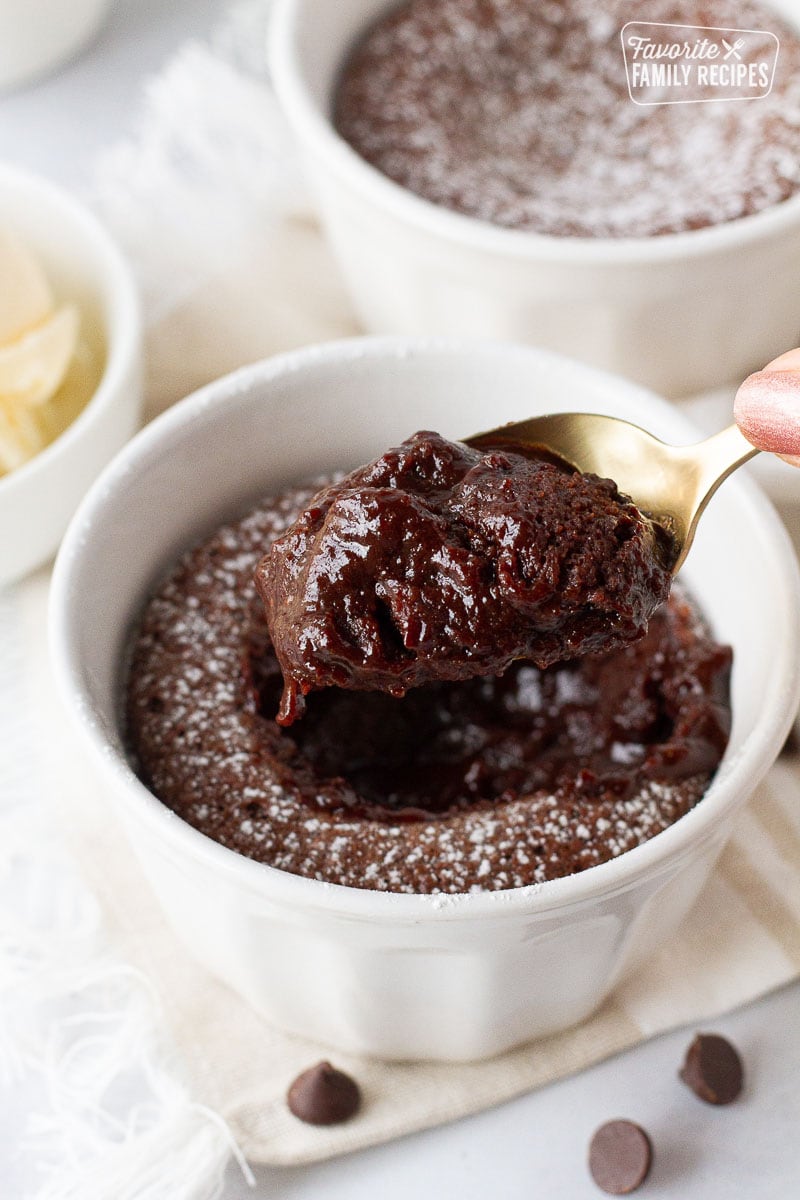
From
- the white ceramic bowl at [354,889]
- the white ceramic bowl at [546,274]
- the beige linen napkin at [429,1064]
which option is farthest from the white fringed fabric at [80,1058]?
the white ceramic bowl at [546,274]

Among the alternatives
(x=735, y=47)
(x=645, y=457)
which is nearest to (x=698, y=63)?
(x=735, y=47)

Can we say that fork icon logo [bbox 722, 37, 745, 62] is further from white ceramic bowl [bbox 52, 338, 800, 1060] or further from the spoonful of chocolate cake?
the spoonful of chocolate cake

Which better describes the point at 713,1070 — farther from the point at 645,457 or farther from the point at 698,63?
the point at 698,63

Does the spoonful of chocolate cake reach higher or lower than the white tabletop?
higher

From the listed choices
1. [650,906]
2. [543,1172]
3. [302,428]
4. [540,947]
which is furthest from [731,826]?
[302,428]

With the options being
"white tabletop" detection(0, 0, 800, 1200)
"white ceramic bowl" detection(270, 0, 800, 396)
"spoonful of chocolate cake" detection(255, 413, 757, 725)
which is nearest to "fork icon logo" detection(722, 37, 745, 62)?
"white ceramic bowl" detection(270, 0, 800, 396)

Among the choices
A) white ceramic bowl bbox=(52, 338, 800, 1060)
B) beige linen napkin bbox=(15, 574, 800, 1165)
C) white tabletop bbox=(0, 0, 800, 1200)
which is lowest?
white tabletop bbox=(0, 0, 800, 1200)
